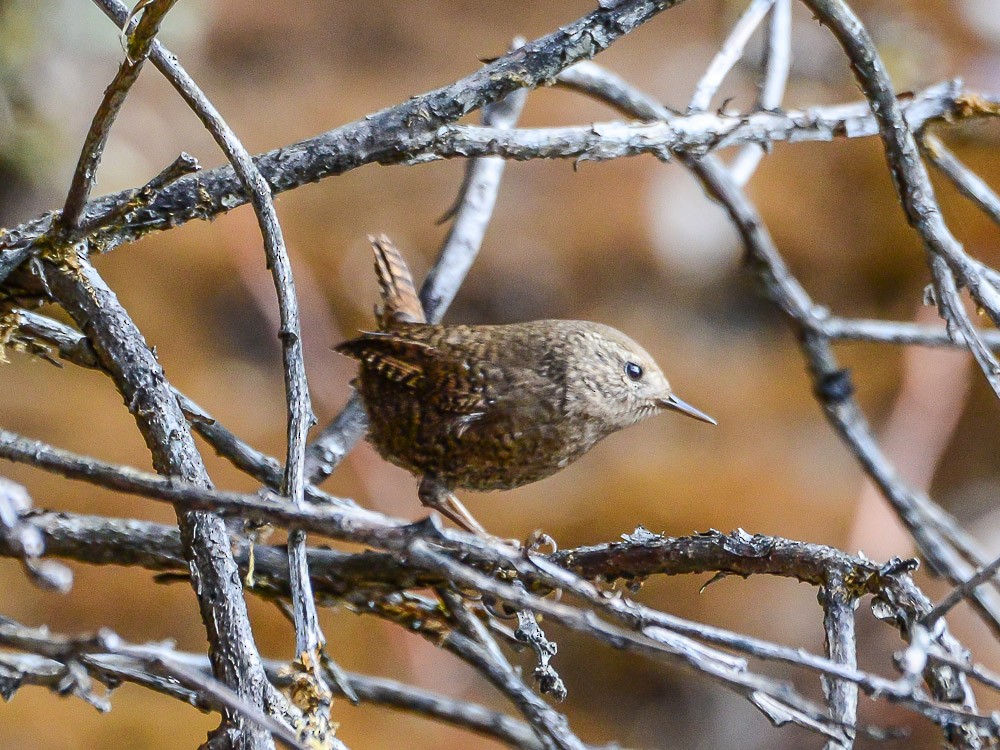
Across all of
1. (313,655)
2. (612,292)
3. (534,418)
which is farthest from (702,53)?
(313,655)

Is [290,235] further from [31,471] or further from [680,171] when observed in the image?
[680,171]

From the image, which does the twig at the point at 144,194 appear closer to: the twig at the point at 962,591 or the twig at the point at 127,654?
the twig at the point at 127,654

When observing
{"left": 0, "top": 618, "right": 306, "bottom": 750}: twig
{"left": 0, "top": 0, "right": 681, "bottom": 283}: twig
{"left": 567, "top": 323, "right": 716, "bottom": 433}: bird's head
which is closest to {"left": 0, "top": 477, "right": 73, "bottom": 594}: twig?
{"left": 0, "top": 618, "right": 306, "bottom": 750}: twig

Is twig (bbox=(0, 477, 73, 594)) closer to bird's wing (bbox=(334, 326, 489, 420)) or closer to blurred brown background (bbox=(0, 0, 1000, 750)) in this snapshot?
bird's wing (bbox=(334, 326, 489, 420))

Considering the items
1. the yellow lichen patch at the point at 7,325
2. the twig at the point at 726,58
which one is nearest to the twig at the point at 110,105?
the yellow lichen patch at the point at 7,325

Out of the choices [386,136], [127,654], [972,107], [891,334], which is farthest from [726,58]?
[127,654]

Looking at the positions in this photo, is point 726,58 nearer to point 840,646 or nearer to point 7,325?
point 840,646
